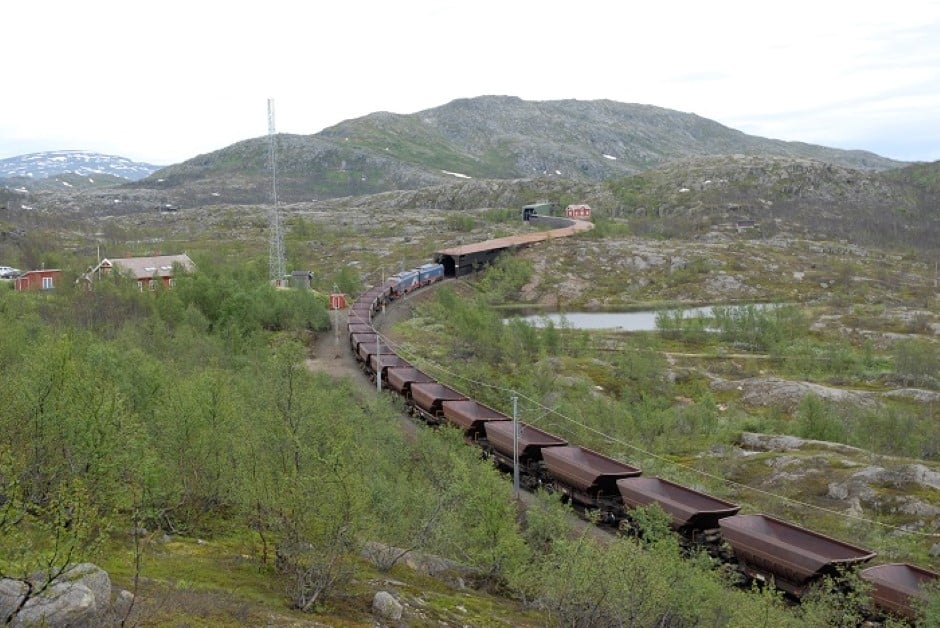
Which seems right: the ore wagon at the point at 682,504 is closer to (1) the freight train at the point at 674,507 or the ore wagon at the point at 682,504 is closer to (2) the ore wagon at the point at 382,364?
(1) the freight train at the point at 674,507

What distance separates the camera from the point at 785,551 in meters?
24.9

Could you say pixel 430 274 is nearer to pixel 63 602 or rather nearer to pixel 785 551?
pixel 785 551

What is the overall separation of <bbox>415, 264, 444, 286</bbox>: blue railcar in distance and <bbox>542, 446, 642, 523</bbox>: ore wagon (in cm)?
7353

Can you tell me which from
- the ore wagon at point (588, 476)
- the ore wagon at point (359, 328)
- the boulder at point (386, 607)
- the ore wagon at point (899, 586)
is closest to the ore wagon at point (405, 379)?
the ore wagon at point (359, 328)

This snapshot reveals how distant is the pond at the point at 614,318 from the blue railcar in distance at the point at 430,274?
16185 millimetres

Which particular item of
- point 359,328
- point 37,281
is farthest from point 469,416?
point 37,281

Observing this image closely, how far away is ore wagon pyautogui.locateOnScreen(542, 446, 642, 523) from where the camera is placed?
31891 millimetres

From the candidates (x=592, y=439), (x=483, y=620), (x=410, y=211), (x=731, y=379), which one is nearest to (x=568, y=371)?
(x=731, y=379)

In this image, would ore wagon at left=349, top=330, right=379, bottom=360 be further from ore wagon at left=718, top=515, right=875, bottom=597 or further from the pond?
ore wagon at left=718, top=515, right=875, bottom=597

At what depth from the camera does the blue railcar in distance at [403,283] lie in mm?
96750

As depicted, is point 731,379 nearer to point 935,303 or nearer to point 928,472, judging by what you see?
point 928,472

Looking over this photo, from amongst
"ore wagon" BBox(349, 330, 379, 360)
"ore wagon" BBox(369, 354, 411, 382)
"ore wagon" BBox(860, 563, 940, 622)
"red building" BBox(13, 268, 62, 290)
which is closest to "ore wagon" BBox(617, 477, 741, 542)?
"ore wagon" BBox(860, 563, 940, 622)

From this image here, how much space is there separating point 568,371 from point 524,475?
1295 inches

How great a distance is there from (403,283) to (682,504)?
73.1 m
